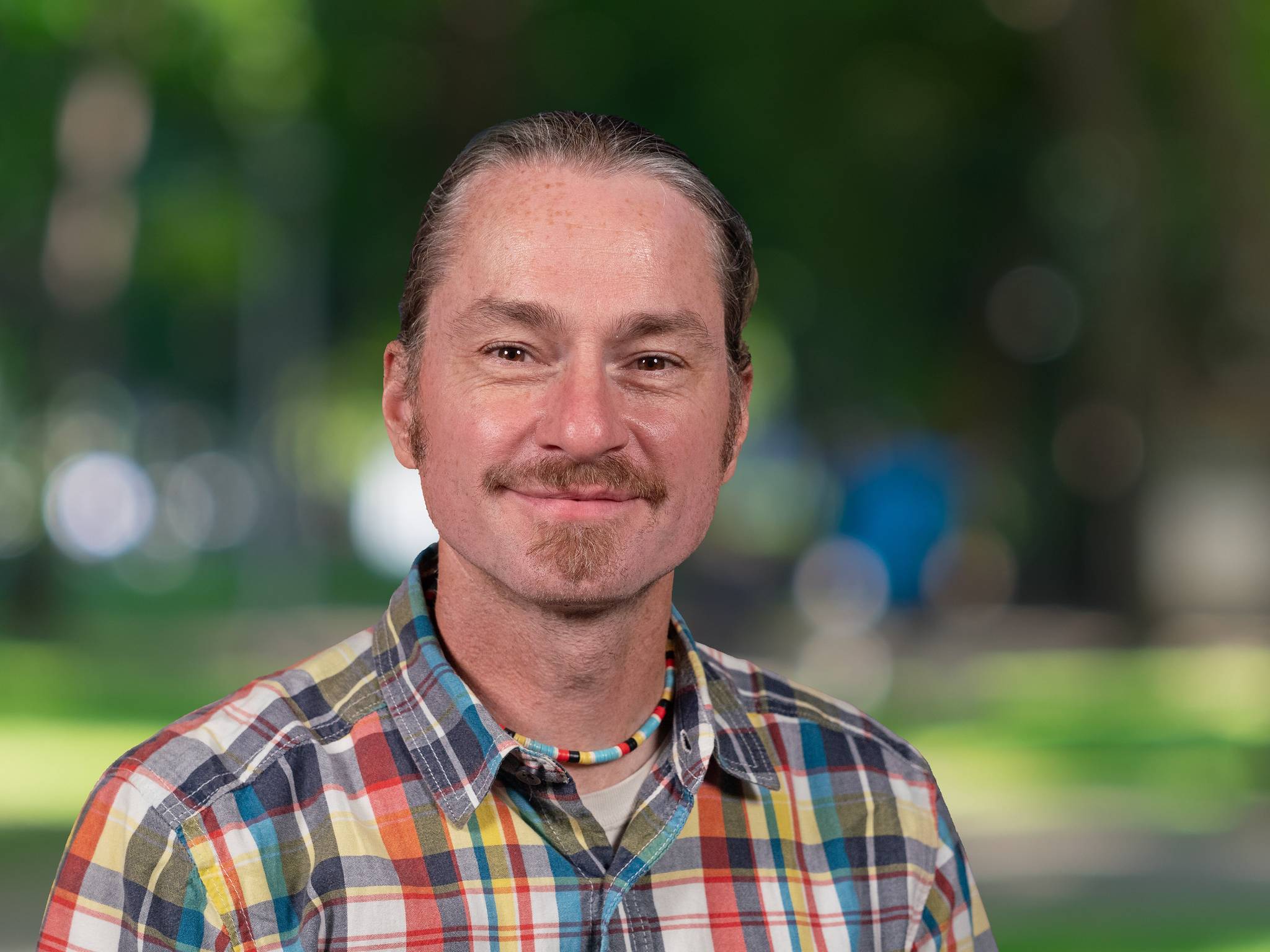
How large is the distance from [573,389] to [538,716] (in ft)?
1.47

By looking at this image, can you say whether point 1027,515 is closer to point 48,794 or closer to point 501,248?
point 48,794

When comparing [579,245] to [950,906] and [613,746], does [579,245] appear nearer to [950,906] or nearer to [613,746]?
[613,746]

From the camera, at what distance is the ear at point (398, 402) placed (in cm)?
258

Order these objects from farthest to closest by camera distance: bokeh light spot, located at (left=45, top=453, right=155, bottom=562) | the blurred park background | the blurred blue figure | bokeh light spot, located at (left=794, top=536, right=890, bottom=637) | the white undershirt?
bokeh light spot, located at (left=45, top=453, right=155, bottom=562) → the blurred blue figure → bokeh light spot, located at (left=794, top=536, right=890, bottom=637) → the blurred park background → the white undershirt

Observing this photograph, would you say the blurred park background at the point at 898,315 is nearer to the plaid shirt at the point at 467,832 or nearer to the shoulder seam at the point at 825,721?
the shoulder seam at the point at 825,721

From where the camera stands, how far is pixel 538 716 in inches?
95.7

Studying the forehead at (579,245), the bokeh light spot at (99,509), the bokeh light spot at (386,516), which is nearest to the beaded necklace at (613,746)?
the forehead at (579,245)

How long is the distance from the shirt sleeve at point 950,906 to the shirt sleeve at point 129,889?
3.27ft

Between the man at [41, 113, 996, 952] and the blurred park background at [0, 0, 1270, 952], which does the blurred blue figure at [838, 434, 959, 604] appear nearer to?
the blurred park background at [0, 0, 1270, 952]

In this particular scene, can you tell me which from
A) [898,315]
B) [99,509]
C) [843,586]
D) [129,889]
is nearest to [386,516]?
[99,509]

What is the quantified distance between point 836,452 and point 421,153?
41.1ft

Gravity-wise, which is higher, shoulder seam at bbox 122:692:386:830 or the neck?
the neck

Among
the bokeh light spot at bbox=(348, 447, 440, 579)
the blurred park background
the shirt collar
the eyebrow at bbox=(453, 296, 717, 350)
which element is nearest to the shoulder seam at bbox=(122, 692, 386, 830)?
the shirt collar

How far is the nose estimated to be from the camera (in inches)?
90.2
